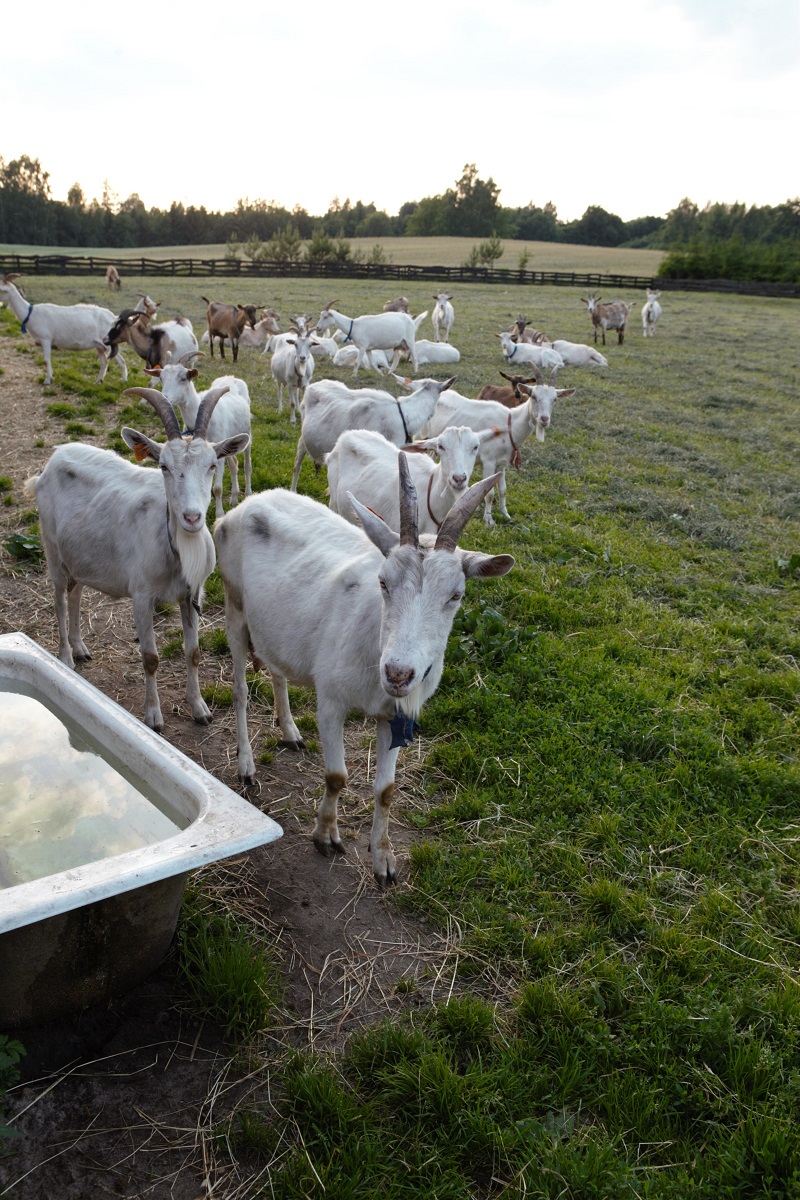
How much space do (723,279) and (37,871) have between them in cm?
5860

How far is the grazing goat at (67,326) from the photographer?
15000mm

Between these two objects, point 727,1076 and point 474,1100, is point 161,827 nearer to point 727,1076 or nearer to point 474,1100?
point 474,1100

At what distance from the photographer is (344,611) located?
3773 mm

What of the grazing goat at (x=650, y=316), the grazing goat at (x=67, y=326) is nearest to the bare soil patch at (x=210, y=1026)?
the grazing goat at (x=67, y=326)

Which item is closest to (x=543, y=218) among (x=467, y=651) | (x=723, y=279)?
(x=723, y=279)

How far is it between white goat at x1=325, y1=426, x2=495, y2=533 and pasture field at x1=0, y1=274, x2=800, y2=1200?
3.11ft

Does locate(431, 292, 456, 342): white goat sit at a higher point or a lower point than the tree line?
lower

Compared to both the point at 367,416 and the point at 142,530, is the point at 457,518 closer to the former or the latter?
the point at 142,530

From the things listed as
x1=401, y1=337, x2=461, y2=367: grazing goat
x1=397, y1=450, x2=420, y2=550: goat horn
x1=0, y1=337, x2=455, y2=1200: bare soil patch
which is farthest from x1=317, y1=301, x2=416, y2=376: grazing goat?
x1=397, y1=450, x2=420, y2=550: goat horn

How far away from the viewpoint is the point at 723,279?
51688mm

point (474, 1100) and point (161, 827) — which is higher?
point (161, 827)

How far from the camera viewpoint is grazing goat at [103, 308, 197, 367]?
14359mm

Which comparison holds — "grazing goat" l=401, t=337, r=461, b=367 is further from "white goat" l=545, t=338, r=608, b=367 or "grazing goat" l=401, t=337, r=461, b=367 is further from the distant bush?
the distant bush

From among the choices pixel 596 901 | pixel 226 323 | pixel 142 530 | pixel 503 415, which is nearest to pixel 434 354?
pixel 226 323
